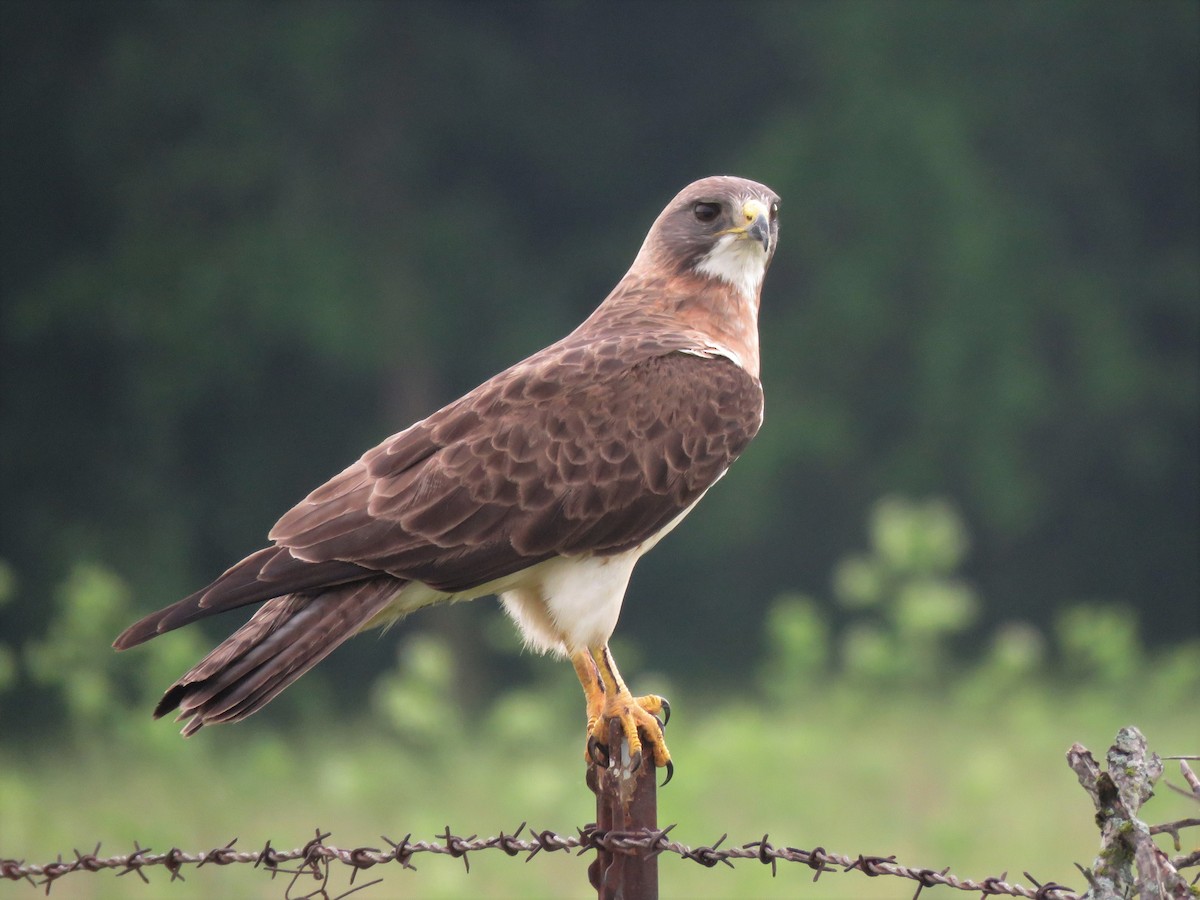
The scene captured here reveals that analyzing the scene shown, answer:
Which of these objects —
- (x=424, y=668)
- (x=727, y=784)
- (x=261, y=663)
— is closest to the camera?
(x=261, y=663)

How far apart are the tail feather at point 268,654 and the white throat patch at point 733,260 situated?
4.79 feet

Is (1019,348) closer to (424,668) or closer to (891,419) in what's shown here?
(891,419)

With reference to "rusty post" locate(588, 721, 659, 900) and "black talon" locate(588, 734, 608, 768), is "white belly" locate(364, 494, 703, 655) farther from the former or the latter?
"rusty post" locate(588, 721, 659, 900)

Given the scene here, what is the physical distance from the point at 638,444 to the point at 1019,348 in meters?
10.3

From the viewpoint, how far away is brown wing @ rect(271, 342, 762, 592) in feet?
11.3

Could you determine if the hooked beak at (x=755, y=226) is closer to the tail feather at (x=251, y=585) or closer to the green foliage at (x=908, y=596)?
the tail feather at (x=251, y=585)

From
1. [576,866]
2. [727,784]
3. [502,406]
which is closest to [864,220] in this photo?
[727,784]

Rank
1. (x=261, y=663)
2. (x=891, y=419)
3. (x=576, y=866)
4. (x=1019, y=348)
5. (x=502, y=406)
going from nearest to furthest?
(x=261, y=663)
(x=502, y=406)
(x=576, y=866)
(x=1019, y=348)
(x=891, y=419)

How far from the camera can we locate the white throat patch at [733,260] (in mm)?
4285

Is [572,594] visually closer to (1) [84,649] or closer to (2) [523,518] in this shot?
(2) [523,518]

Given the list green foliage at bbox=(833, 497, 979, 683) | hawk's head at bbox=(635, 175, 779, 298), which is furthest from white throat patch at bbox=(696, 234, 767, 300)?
green foliage at bbox=(833, 497, 979, 683)

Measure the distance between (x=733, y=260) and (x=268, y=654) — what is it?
1810mm

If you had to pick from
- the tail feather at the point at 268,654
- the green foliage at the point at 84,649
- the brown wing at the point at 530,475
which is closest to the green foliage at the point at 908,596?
the green foliage at the point at 84,649

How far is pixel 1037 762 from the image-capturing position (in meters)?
9.41
